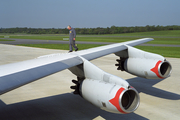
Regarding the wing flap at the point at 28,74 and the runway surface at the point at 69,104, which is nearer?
the wing flap at the point at 28,74

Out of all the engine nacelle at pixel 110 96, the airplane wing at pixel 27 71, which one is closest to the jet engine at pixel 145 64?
the engine nacelle at pixel 110 96

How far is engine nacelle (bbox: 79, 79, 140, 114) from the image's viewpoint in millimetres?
4197

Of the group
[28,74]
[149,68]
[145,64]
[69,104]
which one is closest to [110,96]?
[28,74]

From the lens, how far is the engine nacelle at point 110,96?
420cm

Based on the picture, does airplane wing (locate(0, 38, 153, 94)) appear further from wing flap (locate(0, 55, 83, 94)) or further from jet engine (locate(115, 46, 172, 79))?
jet engine (locate(115, 46, 172, 79))

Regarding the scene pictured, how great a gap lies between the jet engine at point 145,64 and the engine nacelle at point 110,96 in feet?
8.36

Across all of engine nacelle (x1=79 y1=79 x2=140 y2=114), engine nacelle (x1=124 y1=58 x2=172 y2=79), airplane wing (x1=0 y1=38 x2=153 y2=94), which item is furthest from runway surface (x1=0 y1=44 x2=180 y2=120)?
airplane wing (x1=0 y1=38 x2=153 y2=94)

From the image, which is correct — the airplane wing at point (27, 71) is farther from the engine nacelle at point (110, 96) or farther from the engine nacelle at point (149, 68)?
the engine nacelle at point (149, 68)

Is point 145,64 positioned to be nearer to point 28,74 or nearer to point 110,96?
point 110,96

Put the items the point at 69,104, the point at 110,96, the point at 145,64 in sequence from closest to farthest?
the point at 110,96 → the point at 145,64 → the point at 69,104

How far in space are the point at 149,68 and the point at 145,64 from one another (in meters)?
0.28

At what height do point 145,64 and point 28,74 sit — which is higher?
point 28,74

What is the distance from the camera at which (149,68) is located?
23.2 ft

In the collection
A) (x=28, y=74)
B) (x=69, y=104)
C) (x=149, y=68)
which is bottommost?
(x=69, y=104)
